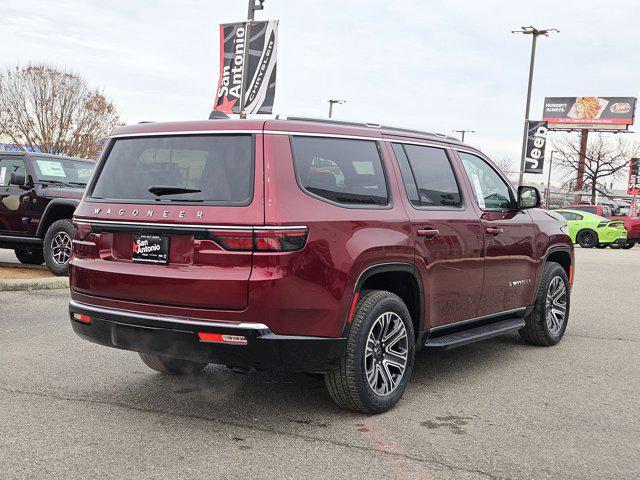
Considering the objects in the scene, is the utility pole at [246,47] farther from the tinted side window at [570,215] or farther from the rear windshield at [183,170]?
the tinted side window at [570,215]

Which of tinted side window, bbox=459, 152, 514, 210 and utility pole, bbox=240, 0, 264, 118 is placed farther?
utility pole, bbox=240, 0, 264, 118

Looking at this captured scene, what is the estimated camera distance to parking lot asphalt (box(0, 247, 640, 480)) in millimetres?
3830

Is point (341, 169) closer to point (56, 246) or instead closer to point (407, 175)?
point (407, 175)

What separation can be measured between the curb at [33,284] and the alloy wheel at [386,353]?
653cm

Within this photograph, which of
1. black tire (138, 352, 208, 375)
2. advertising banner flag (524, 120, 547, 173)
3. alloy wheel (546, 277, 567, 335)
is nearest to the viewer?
black tire (138, 352, 208, 375)

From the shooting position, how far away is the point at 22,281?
9789mm

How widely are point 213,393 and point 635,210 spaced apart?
3926 centimetres

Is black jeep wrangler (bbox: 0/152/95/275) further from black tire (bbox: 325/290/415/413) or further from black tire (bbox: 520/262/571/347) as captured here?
black tire (bbox: 325/290/415/413)

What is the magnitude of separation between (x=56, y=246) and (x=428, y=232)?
748 cm

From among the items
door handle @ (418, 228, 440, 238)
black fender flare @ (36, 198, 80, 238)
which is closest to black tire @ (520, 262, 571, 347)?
door handle @ (418, 228, 440, 238)

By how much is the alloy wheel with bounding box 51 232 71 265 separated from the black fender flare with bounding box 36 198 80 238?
0.45 m

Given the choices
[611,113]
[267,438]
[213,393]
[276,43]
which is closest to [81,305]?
[213,393]

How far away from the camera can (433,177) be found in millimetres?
5523

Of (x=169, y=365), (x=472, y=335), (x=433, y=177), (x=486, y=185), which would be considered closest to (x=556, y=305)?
(x=486, y=185)
